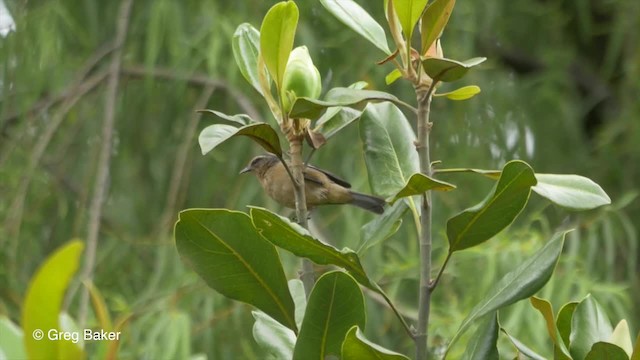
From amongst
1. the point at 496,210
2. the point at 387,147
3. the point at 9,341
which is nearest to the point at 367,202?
the point at 387,147

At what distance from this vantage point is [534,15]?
5.75 metres

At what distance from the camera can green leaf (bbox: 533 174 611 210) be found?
1405 mm

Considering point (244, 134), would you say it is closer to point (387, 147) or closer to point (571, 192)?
point (387, 147)

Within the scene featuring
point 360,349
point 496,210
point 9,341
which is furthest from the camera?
point 496,210

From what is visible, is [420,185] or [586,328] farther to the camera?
[586,328]

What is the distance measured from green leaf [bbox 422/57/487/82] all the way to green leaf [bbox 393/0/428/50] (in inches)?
2.7

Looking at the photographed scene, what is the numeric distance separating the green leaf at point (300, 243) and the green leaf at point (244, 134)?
0.35 feet

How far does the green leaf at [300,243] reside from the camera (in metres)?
1.35

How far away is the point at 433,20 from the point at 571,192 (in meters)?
0.27

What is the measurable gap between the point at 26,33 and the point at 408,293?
1.58 m

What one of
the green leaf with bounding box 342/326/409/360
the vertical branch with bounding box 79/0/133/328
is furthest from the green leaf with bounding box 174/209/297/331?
the vertical branch with bounding box 79/0/133/328

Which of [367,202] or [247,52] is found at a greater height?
[247,52]

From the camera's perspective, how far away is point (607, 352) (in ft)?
4.33

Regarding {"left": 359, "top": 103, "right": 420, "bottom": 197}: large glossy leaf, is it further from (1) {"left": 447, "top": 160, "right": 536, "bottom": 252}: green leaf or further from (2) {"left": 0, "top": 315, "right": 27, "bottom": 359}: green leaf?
(2) {"left": 0, "top": 315, "right": 27, "bottom": 359}: green leaf
